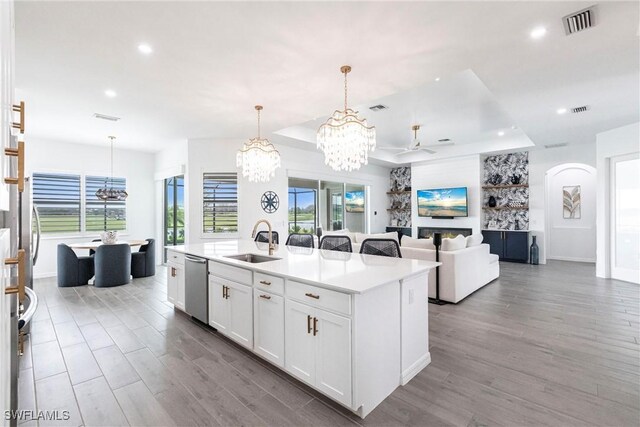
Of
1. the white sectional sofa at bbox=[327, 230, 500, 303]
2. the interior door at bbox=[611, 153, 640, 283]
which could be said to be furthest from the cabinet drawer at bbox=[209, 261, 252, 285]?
the interior door at bbox=[611, 153, 640, 283]

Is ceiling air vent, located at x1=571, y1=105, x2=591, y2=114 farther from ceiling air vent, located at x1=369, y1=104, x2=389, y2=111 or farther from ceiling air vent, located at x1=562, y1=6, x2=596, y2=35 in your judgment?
ceiling air vent, located at x1=369, y1=104, x2=389, y2=111

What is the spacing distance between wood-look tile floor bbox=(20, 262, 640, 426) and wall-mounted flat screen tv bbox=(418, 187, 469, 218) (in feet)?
13.9

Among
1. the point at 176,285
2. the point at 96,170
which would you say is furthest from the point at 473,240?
the point at 96,170

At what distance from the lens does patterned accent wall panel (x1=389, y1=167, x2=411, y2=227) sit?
33.0ft

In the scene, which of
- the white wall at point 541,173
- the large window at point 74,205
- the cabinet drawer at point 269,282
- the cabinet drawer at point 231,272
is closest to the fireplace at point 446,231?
the white wall at point 541,173

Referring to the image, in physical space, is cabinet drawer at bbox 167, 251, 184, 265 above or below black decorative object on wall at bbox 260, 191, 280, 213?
below

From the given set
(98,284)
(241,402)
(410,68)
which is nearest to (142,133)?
(98,284)

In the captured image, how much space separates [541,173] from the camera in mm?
7457

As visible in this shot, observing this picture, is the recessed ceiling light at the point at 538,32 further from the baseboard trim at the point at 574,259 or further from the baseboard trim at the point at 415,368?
the baseboard trim at the point at 574,259

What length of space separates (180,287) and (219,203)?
9.35 feet

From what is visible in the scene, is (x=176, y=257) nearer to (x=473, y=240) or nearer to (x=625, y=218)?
(x=473, y=240)

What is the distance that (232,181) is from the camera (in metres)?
6.36

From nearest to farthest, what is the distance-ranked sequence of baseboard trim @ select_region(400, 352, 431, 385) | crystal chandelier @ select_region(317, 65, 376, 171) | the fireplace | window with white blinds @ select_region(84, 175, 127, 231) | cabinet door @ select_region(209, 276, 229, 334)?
baseboard trim @ select_region(400, 352, 431, 385) → cabinet door @ select_region(209, 276, 229, 334) → crystal chandelier @ select_region(317, 65, 376, 171) → window with white blinds @ select_region(84, 175, 127, 231) → the fireplace

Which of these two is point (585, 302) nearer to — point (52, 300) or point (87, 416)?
point (87, 416)
